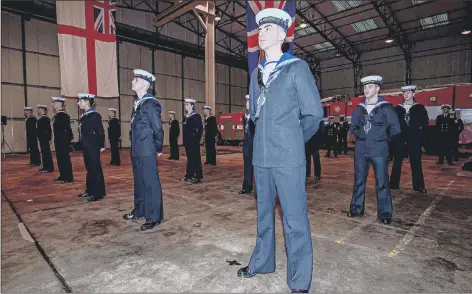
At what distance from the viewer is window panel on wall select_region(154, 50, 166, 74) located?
819 inches

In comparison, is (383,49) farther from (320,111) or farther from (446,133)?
(320,111)

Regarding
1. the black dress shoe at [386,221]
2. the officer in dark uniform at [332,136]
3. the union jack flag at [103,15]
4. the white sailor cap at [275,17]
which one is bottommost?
the black dress shoe at [386,221]

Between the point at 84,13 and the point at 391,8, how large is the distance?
17.9 m

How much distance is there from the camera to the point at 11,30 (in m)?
14.5


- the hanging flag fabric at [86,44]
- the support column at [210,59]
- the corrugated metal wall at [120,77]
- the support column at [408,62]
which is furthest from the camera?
the support column at [408,62]

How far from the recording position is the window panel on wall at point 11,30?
559 inches

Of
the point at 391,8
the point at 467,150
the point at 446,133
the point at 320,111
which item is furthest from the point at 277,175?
the point at 391,8

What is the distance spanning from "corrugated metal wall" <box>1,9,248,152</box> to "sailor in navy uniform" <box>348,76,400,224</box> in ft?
52.9

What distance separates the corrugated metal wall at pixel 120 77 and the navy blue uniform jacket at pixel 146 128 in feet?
48.8

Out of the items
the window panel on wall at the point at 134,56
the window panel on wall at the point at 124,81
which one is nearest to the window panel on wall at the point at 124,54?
the window panel on wall at the point at 134,56

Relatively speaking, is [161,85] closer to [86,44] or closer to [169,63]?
[169,63]

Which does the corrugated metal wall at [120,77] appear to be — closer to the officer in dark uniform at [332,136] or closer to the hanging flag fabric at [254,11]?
the officer in dark uniform at [332,136]

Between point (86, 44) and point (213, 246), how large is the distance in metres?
7.96

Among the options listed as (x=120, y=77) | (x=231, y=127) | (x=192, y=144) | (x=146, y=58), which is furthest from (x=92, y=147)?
(x=146, y=58)
